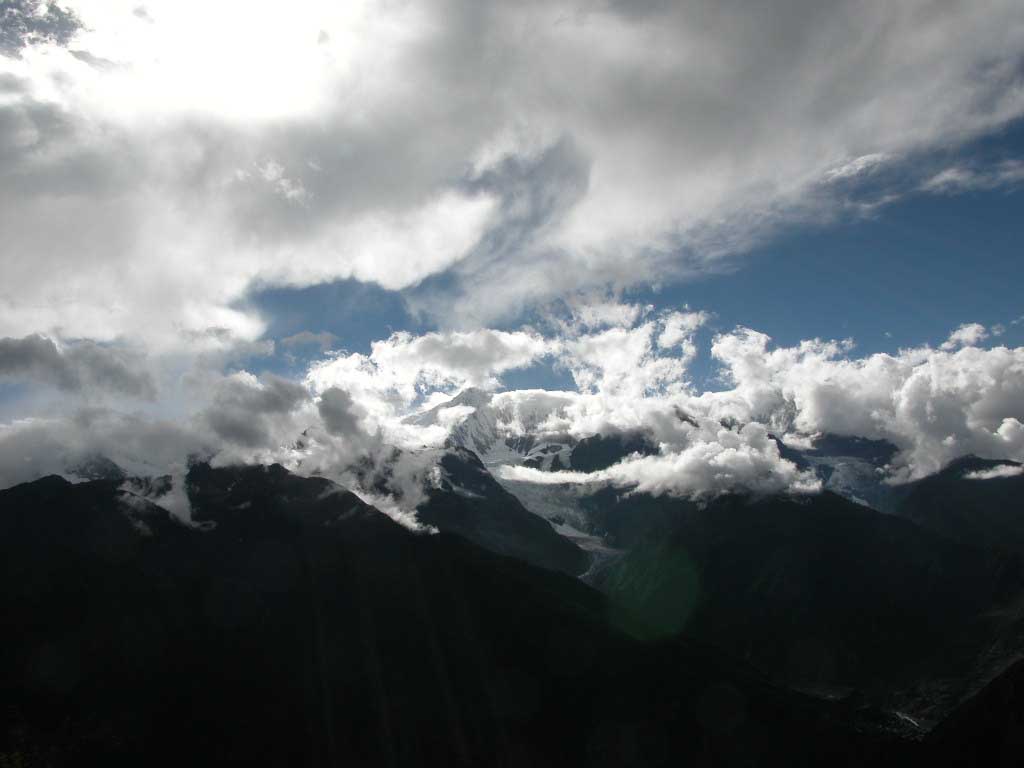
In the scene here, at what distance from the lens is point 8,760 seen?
338ft
